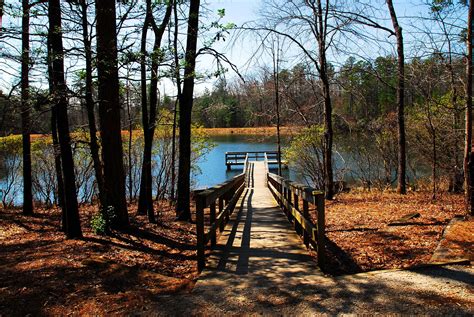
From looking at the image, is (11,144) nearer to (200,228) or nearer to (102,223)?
(102,223)

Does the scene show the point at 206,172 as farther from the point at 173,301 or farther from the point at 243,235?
the point at 173,301

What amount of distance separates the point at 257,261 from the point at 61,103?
371 centimetres

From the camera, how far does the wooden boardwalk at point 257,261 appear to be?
375cm

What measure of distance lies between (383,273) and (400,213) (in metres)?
4.58

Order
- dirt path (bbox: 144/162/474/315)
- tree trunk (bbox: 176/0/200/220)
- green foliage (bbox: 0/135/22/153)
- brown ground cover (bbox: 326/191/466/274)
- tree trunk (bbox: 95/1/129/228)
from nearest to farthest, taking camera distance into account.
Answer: dirt path (bbox: 144/162/474/315)
brown ground cover (bbox: 326/191/466/274)
tree trunk (bbox: 95/1/129/228)
tree trunk (bbox: 176/0/200/220)
green foliage (bbox: 0/135/22/153)

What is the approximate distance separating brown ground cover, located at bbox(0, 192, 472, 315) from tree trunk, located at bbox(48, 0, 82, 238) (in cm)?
44

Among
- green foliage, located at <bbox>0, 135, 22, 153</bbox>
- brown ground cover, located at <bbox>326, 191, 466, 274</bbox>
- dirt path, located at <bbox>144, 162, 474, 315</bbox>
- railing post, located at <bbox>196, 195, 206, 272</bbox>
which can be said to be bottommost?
brown ground cover, located at <bbox>326, 191, 466, 274</bbox>

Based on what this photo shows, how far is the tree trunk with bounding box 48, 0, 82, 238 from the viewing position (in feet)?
18.0

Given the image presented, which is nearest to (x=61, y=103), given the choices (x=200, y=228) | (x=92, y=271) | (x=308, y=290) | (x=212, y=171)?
(x=92, y=271)

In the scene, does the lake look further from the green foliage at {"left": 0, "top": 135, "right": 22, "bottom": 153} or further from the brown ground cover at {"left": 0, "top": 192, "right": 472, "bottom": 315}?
the brown ground cover at {"left": 0, "top": 192, "right": 472, "bottom": 315}

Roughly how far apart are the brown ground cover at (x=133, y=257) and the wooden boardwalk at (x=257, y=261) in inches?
11.5

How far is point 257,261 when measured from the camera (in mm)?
4613

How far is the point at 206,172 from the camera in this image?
89.7ft

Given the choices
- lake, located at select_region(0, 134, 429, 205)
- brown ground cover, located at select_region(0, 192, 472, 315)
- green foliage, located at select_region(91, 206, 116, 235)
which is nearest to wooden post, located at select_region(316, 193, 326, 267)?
brown ground cover, located at select_region(0, 192, 472, 315)
